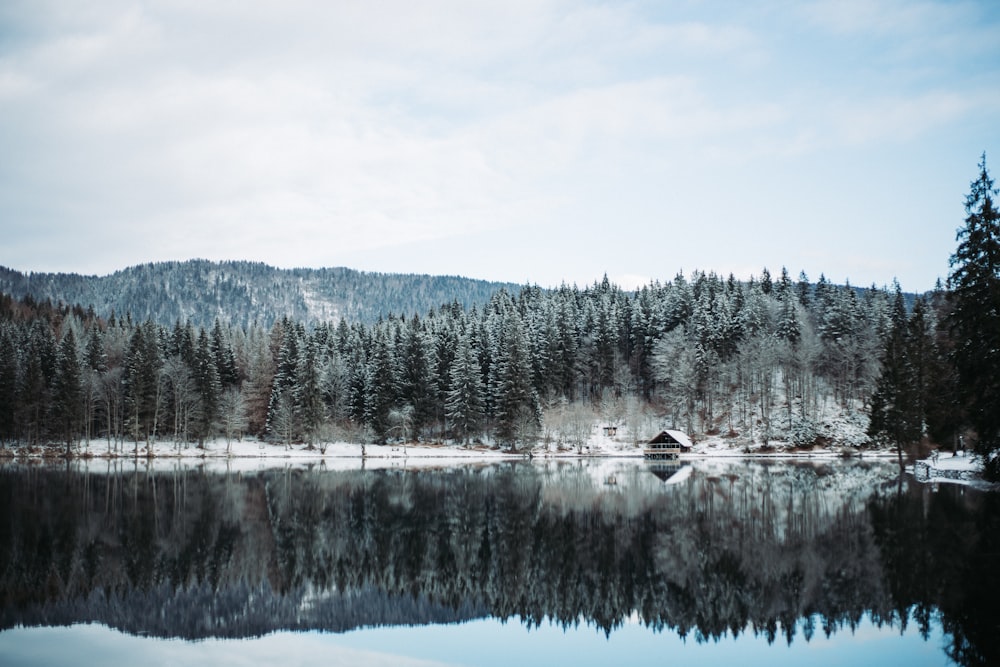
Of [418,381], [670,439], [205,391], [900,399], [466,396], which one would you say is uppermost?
[418,381]

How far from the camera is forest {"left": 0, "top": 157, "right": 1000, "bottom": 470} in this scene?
96.1 metres

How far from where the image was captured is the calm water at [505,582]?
15.9 metres

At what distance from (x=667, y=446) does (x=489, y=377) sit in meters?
26.4

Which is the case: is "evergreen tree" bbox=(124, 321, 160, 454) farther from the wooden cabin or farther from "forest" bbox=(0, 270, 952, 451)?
the wooden cabin

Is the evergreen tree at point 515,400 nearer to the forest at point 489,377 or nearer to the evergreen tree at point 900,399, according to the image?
the forest at point 489,377

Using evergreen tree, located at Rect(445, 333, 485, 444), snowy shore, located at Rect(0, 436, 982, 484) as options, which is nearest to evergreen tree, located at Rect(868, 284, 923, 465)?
snowy shore, located at Rect(0, 436, 982, 484)

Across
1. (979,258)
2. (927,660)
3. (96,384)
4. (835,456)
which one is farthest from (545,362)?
(927,660)

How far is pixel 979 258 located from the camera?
116 feet

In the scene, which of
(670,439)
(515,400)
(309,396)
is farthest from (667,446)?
(309,396)

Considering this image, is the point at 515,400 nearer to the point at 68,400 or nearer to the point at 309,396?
the point at 309,396

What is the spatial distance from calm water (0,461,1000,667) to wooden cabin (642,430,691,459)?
171ft

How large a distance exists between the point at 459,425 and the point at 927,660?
286 ft

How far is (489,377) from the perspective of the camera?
104 meters

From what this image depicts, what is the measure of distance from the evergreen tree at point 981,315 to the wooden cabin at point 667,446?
5608 cm
